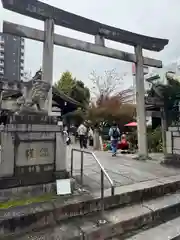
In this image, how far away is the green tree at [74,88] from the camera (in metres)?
27.9

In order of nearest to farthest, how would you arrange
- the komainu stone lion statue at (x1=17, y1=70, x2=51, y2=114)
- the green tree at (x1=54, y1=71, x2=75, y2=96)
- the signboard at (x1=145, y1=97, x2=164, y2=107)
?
the komainu stone lion statue at (x1=17, y1=70, x2=51, y2=114), the signboard at (x1=145, y1=97, x2=164, y2=107), the green tree at (x1=54, y1=71, x2=75, y2=96)

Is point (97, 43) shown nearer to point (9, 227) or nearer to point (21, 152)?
point (21, 152)

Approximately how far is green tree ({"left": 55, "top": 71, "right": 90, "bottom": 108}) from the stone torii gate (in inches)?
668

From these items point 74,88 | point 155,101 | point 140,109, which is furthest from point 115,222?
point 74,88

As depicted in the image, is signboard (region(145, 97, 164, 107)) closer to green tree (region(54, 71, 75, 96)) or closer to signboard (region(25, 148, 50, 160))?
signboard (region(25, 148, 50, 160))

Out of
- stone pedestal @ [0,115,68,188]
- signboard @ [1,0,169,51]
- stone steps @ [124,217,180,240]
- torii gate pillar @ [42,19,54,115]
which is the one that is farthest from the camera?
torii gate pillar @ [42,19,54,115]

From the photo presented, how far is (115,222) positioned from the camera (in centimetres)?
330

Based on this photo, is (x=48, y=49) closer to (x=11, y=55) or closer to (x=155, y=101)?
(x=155, y=101)

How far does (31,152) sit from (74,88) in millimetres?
24792

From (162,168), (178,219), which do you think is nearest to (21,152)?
(178,219)

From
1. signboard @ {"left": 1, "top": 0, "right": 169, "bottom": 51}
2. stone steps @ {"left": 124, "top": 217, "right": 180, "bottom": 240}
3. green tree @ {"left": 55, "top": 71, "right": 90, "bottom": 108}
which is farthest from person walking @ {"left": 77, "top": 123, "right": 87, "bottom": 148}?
green tree @ {"left": 55, "top": 71, "right": 90, "bottom": 108}

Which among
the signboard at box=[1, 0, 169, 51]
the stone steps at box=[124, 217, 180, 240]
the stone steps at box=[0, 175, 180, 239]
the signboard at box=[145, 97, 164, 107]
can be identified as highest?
the signboard at box=[1, 0, 169, 51]

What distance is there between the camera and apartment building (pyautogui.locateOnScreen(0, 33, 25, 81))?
59906 millimetres

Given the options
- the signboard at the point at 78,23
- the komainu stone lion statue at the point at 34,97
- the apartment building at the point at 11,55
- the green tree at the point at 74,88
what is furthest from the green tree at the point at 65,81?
the apartment building at the point at 11,55
